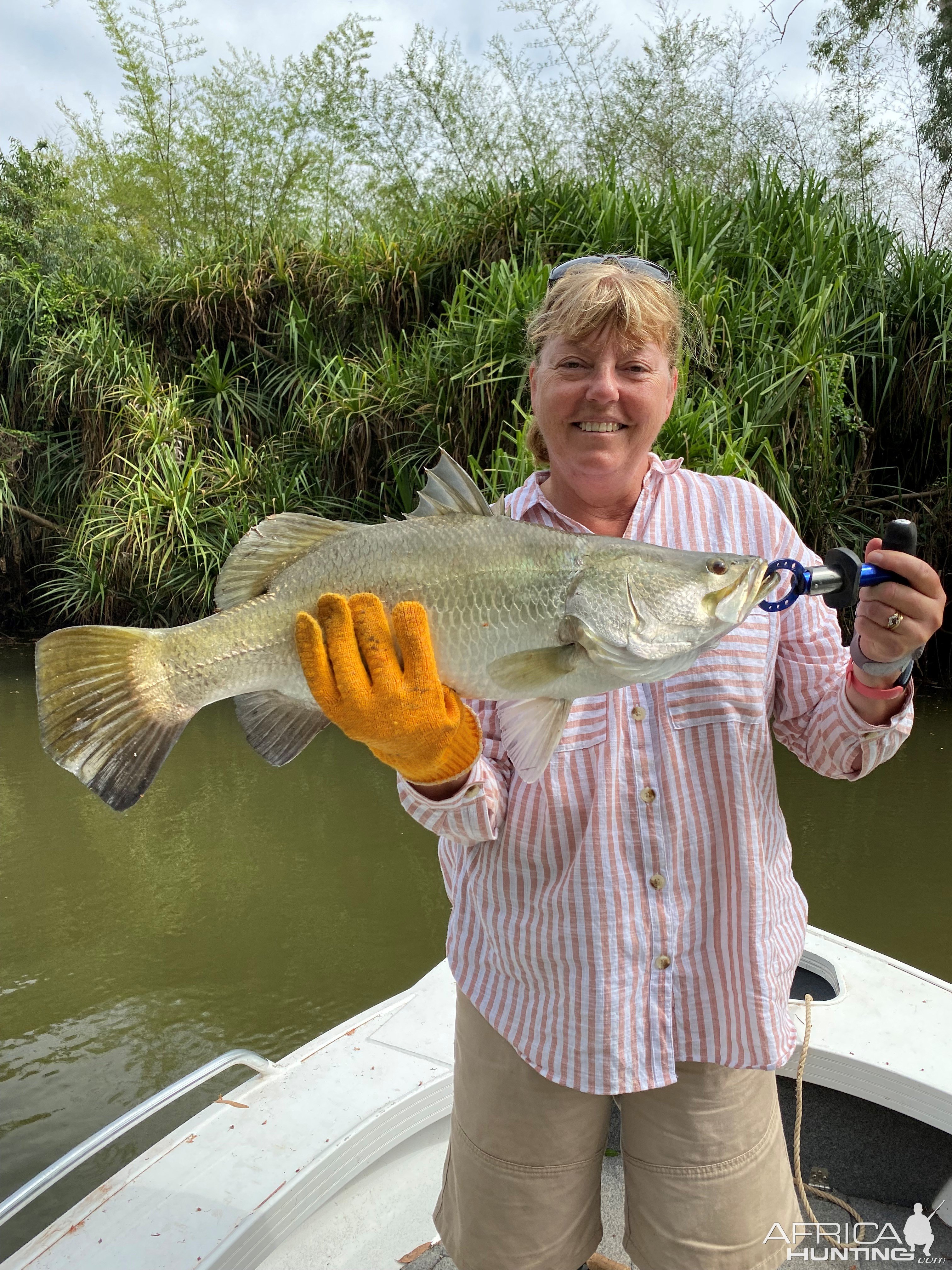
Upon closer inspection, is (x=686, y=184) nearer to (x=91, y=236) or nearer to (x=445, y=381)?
(x=445, y=381)

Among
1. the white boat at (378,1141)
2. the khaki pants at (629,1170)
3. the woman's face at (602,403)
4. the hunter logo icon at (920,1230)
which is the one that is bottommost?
the hunter logo icon at (920,1230)

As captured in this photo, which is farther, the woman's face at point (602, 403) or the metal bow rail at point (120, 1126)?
the metal bow rail at point (120, 1126)

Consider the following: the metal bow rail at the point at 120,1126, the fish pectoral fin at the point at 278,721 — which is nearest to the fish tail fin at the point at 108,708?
the fish pectoral fin at the point at 278,721

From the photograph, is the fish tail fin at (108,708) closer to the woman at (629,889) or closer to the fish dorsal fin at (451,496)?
the woman at (629,889)

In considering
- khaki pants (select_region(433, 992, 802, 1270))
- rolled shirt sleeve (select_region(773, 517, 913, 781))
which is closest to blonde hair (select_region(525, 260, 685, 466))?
rolled shirt sleeve (select_region(773, 517, 913, 781))

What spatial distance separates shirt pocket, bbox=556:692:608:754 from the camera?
152cm

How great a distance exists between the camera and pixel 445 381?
7.89m

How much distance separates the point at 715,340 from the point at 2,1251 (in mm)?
6768

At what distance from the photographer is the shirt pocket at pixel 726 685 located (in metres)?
1.51

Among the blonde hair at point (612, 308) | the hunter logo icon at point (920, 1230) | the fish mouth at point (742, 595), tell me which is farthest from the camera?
→ the hunter logo icon at point (920, 1230)

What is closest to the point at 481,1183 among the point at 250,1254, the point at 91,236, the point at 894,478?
the point at 250,1254

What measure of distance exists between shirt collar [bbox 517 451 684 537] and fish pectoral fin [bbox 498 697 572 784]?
1.37 feet

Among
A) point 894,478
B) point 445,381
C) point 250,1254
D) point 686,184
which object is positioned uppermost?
→ point 686,184

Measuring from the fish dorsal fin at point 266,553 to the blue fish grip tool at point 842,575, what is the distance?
73cm
